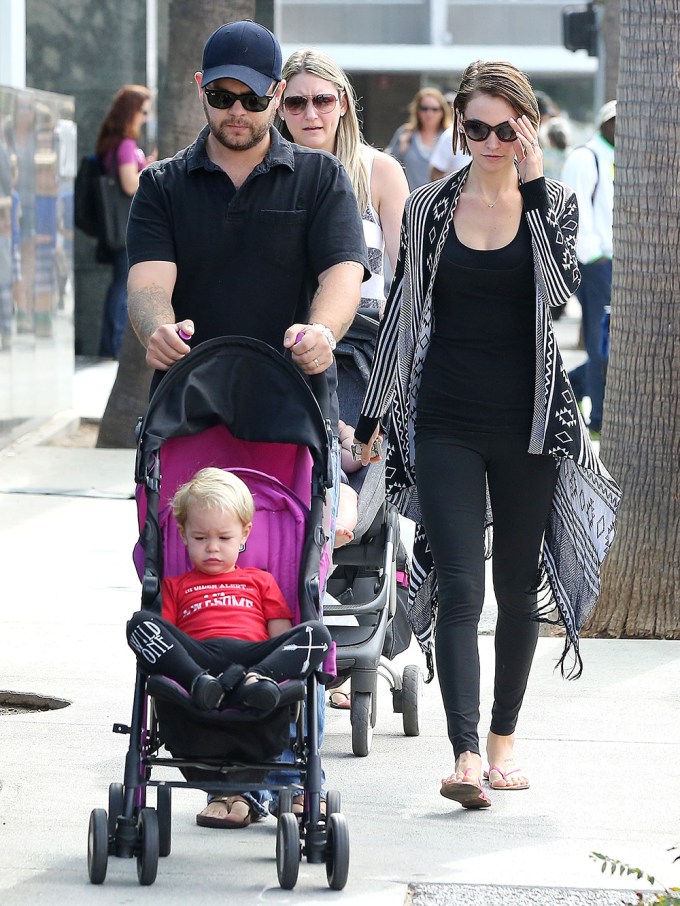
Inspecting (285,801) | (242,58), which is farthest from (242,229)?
(285,801)

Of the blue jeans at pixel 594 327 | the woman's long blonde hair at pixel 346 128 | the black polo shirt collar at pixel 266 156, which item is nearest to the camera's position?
the black polo shirt collar at pixel 266 156

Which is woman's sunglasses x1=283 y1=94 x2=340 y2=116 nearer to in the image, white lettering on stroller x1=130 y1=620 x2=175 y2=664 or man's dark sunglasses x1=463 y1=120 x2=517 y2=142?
man's dark sunglasses x1=463 y1=120 x2=517 y2=142

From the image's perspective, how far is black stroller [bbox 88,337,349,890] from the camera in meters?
4.04

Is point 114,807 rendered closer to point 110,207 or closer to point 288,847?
point 288,847

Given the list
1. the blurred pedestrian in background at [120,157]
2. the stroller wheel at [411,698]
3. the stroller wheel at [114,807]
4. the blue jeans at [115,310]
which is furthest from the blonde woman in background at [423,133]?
the stroller wheel at [114,807]

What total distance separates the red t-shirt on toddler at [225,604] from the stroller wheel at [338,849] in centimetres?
46

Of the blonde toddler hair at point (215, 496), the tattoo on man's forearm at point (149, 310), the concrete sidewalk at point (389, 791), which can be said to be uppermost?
the tattoo on man's forearm at point (149, 310)

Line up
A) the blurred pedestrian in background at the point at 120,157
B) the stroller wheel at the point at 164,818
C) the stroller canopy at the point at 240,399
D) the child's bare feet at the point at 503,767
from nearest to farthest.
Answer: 1. the stroller wheel at the point at 164,818
2. the stroller canopy at the point at 240,399
3. the child's bare feet at the point at 503,767
4. the blurred pedestrian in background at the point at 120,157

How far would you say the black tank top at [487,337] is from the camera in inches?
190

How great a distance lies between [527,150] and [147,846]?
6.93ft

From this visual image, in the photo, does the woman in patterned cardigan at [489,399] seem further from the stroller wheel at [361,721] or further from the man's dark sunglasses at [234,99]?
the man's dark sunglasses at [234,99]

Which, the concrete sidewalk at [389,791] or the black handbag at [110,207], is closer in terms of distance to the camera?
the concrete sidewalk at [389,791]

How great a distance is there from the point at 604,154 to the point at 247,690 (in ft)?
26.5

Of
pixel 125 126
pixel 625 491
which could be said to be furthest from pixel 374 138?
pixel 625 491
